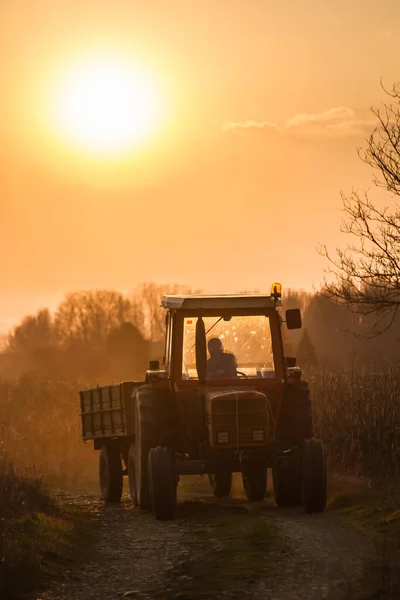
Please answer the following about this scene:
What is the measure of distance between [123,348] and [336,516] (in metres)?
52.8

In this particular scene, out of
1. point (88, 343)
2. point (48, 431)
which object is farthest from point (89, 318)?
point (48, 431)

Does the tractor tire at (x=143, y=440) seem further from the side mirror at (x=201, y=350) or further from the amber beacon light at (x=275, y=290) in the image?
the amber beacon light at (x=275, y=290)

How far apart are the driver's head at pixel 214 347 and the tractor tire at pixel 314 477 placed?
189cm

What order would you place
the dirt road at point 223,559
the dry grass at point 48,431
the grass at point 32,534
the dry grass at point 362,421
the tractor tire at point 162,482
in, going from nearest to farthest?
the dirt road at point 223,559 → the grass at point 32,534 → the tractor tire at point 162,482 → the dry grass at point 362,421 → the dry grass at point 48,431

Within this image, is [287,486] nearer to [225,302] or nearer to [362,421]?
[225,302]

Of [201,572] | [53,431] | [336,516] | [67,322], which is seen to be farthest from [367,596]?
[67,322]

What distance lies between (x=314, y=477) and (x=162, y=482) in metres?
2.08

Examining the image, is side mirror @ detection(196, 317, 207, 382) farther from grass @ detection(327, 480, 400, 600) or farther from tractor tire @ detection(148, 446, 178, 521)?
grass @ detection(327, 480, 400, 600)

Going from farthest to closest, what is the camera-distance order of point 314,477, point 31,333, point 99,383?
point 31,333
point 99,383
point 314,477

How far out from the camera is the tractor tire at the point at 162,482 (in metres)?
14.0

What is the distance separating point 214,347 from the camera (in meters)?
15.0

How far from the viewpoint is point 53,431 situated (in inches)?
1277

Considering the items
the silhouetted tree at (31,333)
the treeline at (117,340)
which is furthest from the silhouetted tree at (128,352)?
the silhouetted tree at (31,333)

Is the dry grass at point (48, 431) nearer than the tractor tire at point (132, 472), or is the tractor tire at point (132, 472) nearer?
the tractor tire at point (132, 472)
